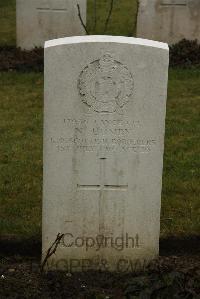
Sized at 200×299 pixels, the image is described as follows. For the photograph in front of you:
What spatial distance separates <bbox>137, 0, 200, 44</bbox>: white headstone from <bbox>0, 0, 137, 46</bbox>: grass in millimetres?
1026

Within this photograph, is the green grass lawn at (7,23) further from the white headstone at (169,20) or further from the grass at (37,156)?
the grass at (37,156)

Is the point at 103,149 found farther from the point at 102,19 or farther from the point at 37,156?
the point at 102,19

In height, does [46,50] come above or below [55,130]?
above

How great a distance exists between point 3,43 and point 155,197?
7.31 m

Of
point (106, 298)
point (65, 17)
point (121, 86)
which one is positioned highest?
point (65, 17)

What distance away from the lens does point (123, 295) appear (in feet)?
14.3

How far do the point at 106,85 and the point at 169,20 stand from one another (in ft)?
21.7

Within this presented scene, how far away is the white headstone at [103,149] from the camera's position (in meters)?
4.48

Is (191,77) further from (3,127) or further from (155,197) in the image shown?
(155,197)

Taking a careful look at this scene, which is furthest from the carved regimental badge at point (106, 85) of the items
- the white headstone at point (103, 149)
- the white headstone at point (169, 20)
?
the white headstone at point (169, 20)

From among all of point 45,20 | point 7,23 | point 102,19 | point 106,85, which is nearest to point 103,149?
point 106,85

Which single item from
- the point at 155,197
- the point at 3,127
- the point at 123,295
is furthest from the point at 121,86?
the point at 3,127

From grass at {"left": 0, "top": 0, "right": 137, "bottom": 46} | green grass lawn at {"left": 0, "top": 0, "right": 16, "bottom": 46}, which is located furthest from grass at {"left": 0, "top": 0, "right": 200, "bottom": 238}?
grass at {"left": 0, "top": 0, "right": 137, "bottom": 46}

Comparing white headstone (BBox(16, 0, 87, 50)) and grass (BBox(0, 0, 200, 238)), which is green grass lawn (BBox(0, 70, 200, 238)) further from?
white headstone (BBox(16, 0, 87, 50))
